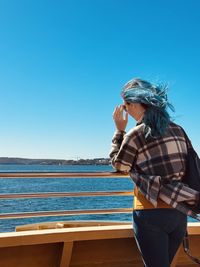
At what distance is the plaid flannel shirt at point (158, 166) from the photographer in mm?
1654

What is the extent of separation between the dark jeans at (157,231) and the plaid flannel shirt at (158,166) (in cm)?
6

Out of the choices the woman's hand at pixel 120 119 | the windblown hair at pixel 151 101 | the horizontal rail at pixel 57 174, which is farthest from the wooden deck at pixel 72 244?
the windblown hair at pixel 151 101

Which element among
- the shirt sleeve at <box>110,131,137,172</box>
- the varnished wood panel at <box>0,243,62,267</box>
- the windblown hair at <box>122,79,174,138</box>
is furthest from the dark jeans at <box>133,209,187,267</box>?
the varnished wood panel at <box>0,243,62,267</box>

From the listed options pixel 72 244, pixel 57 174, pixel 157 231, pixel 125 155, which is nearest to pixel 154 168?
pixel 125 155

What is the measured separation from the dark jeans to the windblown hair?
1.17 ft

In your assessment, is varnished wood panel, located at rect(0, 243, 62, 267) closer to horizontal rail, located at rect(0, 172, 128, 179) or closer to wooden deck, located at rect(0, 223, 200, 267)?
wooden deck, located at rect(0, 223, 200, 267)

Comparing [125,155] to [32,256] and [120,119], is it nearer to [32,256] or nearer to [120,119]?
[120,119]

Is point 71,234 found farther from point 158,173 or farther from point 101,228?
point 158,173

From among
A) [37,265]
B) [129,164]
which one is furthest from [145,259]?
[37,265]

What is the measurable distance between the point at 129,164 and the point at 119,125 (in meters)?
0.29

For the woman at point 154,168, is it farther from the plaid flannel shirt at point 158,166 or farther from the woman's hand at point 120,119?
the woman's hand at point 120,119

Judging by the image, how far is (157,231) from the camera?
66.2 inches

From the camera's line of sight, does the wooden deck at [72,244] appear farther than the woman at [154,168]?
Yes

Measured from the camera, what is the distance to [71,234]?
2.27 m
